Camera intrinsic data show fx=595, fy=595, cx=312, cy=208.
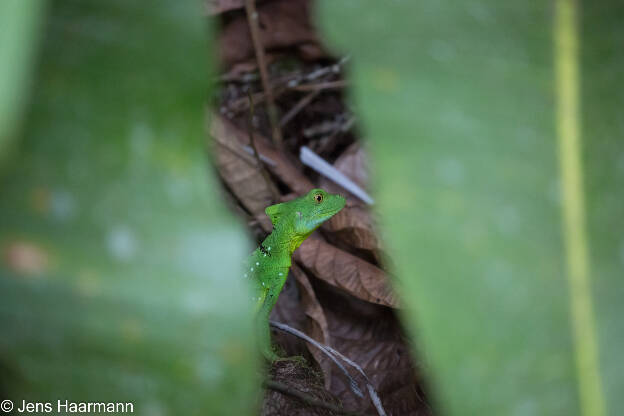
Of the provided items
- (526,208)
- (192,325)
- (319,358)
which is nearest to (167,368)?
(192,325)

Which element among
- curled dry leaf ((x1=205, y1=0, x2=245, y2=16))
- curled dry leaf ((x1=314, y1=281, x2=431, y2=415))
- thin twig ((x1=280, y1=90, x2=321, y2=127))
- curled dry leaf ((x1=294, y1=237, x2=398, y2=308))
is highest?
curled dry leaf ((x1=205, y1=0, x2=245, y2=16))

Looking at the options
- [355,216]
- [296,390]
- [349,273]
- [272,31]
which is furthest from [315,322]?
[272,31]

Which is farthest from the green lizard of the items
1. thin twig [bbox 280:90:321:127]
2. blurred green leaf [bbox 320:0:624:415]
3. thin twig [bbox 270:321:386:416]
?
blurred green leaf [bbox 320:0:624:415]

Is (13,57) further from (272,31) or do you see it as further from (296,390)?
(272,31)

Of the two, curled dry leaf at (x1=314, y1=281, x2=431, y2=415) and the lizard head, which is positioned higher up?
the lizard head

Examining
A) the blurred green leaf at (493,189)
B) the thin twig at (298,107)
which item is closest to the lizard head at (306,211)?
the thin twig at (298,107)

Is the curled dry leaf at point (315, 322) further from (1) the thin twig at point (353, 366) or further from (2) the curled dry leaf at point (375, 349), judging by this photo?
(1) the thin twig at point (353, 366)

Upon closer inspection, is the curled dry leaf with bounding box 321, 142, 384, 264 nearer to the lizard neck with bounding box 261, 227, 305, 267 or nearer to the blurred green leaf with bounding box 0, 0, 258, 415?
the lizard neck with bounding box 261, 227, 305, 267
